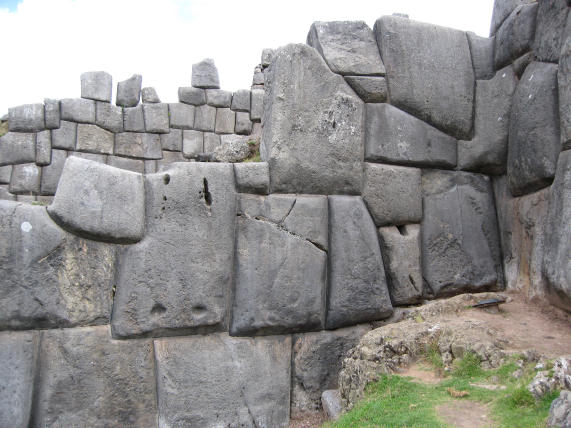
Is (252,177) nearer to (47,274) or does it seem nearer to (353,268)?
(353,268)

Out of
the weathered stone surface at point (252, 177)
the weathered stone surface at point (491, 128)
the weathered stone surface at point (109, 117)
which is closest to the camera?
the weathered stone surface at point (252, 177)

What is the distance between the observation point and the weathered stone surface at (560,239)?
3.86m

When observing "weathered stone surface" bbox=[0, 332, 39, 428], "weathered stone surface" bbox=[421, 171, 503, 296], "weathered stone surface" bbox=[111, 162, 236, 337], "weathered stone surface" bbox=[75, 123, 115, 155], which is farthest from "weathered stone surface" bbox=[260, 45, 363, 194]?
"weathered stone surface" bbox=[75, 123, 115, 155]

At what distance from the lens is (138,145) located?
38.1 ft

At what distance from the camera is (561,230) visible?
3.95m

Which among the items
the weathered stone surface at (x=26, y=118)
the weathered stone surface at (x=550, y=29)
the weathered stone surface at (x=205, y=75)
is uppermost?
the weathered stone surface at (x=205, y=75)

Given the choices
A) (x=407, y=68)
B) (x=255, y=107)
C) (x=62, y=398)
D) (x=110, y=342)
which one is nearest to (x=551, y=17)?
(x=407, y=68)

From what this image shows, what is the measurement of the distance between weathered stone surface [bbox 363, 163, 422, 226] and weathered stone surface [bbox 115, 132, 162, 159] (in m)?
7.87

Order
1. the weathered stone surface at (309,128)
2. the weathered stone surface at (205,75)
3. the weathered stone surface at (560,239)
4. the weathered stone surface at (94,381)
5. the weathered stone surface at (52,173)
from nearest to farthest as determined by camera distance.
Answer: the weathered stone surface at (94,381) < the weathered stone surface at (560,239) < the weathered stone surface at (309,128) < the weathered stone surface at (52,173) < the weathered stone surface at (205,75)

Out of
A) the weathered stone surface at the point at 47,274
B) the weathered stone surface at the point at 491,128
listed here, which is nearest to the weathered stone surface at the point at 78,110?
the weathered stone surface at the point at 47,274

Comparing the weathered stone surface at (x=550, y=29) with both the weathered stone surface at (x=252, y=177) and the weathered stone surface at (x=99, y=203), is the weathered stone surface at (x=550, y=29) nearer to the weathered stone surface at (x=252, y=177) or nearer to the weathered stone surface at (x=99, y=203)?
the weathered stone surface at (x=252, y=177)

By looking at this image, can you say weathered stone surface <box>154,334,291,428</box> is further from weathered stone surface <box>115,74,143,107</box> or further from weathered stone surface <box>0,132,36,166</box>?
weathered stone surface <box>115,74,143,107</box>

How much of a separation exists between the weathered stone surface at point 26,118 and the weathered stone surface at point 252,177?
7.84 m

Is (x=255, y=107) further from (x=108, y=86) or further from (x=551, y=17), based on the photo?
(x=551, y=17)
